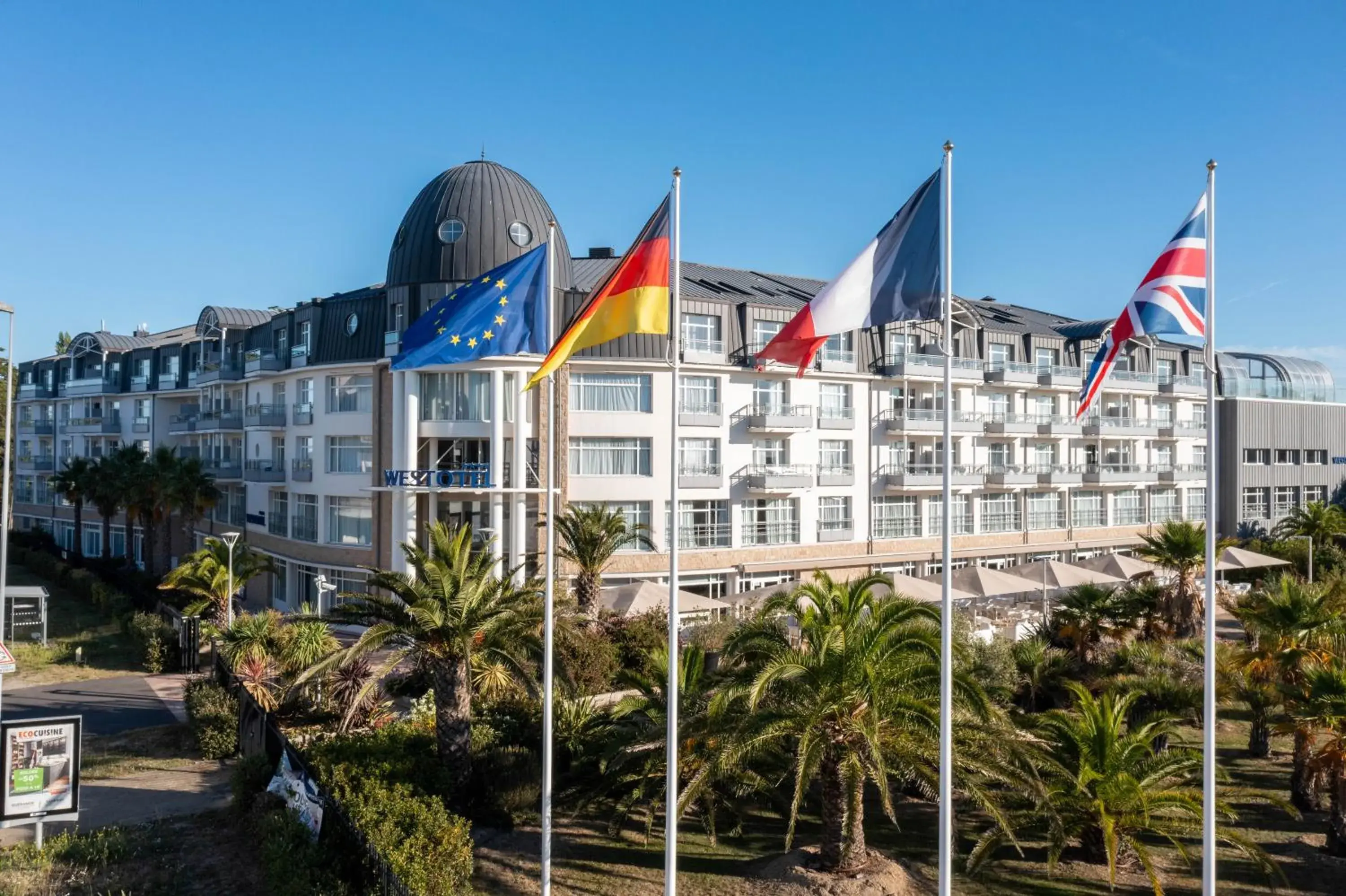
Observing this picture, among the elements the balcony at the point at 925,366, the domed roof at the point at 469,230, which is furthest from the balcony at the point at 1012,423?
the domed roof at the point at 469,230

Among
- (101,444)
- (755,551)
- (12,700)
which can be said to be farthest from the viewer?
(101,444)

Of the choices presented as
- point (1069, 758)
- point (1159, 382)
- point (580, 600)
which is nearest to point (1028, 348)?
point (1159, 382)

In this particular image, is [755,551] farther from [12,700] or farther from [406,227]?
[12,700]

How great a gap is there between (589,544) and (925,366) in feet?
69.5

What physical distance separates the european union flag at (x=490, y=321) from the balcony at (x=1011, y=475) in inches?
1416

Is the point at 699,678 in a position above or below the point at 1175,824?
above

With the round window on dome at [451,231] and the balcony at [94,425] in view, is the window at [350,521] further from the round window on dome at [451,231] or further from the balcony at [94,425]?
the balcony at [94,425]

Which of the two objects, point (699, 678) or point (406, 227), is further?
point (406, 227)

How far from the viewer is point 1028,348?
160ft

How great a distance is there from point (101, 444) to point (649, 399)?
4533cm

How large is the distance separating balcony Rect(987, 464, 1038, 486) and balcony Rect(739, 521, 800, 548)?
434 inches

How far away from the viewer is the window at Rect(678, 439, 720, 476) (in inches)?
1479

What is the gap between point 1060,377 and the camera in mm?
48562

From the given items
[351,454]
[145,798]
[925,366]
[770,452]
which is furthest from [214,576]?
[925,366]
